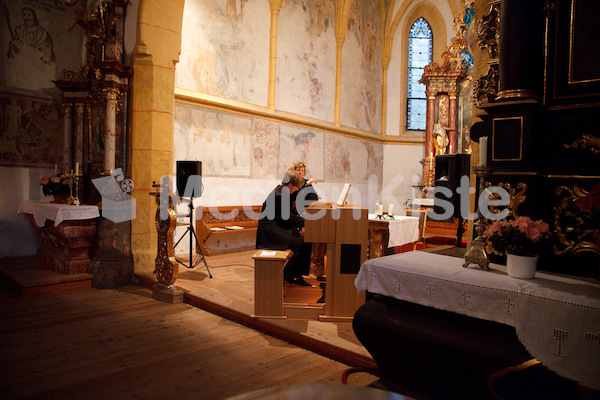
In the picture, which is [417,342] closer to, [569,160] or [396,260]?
[396,260]

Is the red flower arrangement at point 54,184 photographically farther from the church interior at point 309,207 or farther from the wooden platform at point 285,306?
the wooden platform at point 285,306

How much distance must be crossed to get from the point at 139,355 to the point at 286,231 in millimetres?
2596

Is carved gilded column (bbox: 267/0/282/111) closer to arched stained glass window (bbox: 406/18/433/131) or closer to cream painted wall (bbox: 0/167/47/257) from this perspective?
cream painted wall (bbox: 0/167/47/257)

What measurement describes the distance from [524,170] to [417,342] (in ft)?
4.59

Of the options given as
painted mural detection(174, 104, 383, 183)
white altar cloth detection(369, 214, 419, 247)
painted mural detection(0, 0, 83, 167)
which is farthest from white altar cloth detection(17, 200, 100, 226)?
white altar cloth detection(369, 214, 419, 247)

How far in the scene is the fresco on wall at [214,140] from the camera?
8.27 meters

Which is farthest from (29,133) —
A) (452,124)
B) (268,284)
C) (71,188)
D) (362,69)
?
(452,124)

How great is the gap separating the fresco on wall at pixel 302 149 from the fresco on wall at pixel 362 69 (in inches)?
63.9

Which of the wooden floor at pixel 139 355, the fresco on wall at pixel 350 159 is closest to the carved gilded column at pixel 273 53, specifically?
the fresco on wall at pixel 350 159

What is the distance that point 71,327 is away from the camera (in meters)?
4.43

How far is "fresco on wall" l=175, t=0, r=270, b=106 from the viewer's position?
8406 millimetres

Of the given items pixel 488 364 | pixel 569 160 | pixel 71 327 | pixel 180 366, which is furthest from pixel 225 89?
pixel 488 364

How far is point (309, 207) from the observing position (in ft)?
15.8

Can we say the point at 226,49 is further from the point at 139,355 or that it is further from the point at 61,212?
the point at 139,355
